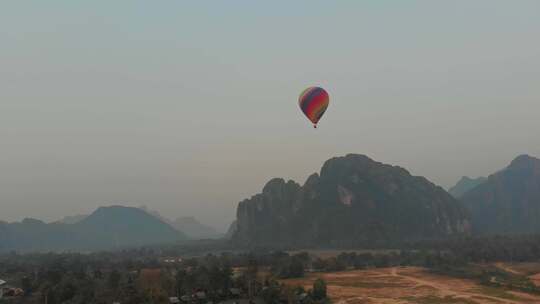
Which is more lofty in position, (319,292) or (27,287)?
(27,287)

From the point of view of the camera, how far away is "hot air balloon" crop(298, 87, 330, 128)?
6475 cm

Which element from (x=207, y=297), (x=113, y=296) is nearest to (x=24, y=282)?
(x=113, y=296)

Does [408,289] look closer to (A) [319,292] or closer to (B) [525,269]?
(A) [319,292]

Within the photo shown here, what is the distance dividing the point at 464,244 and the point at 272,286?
103996mm

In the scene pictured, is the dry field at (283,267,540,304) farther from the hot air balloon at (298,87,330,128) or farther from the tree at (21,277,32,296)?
the tree at (21,277,32,296)

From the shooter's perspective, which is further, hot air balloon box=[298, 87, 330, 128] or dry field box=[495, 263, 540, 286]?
dry field box=[495, 263, 540, 286]

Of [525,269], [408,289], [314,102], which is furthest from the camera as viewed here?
[525,269]

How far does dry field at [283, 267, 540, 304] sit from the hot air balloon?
85.4 feet

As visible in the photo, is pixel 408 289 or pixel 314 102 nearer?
pixel 314 102

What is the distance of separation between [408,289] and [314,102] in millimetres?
37095

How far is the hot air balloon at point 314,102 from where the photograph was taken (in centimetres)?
6475

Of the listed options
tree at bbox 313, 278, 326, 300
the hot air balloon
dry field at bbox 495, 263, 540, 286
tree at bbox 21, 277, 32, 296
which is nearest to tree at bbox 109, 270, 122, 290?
tree at bbox 21, 277, 32, 296

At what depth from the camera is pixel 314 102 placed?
64875 mm

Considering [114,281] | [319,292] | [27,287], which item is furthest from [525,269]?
[27,287]
